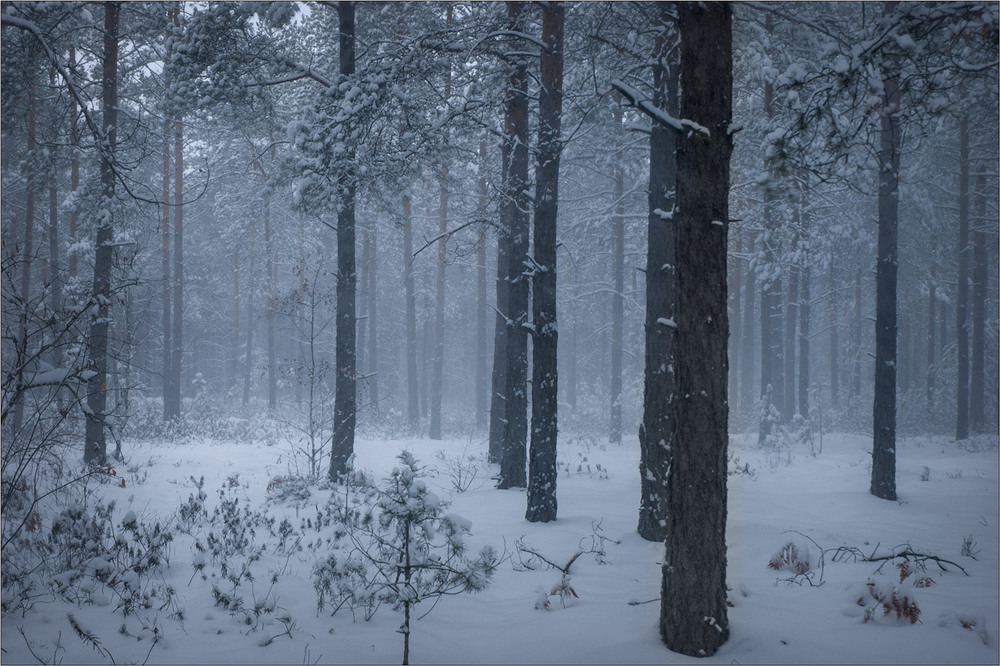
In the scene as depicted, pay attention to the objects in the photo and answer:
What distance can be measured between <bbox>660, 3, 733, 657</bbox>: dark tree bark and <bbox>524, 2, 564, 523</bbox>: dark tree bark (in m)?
3.67

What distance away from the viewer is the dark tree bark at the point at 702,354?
427cm

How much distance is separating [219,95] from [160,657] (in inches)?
332

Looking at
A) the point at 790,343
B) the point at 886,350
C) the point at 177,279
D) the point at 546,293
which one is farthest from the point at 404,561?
the point at 790,343

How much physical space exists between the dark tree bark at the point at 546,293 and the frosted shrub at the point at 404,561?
64.3 inches

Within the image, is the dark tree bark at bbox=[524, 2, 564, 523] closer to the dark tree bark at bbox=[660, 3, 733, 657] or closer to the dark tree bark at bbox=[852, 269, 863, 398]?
the dark tree bark at bbox=[660, 3, 733, 657]

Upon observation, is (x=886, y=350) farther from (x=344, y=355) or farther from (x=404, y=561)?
(x=344, y=355)

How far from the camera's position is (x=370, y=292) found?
94.2 ft

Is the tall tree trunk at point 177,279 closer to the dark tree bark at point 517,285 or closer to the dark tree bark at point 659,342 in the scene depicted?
the dark tree bark at point 517,285

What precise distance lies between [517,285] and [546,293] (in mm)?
1958

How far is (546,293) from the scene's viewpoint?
325 inches

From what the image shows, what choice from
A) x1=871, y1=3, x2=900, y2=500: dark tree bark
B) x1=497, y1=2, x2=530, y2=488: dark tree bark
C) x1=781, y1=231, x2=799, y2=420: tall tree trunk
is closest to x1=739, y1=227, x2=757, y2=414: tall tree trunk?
x1=781, y1=231, x2=799, y2=420: tall tree trunk

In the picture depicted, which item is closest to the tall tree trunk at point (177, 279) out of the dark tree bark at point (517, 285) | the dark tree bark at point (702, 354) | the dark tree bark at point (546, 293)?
the dark tree bark at point (517, 285)

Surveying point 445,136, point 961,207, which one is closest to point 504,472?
point 445,136

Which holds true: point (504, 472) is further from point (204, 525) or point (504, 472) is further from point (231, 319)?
point (231, 319)
